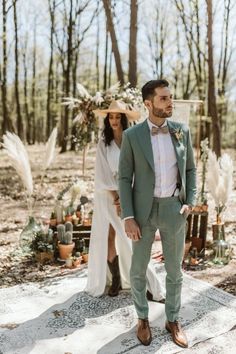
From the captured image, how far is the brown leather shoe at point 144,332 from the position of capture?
3.20 m

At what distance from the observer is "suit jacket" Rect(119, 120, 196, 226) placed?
2.99m

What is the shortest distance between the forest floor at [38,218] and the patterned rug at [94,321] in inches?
12.5

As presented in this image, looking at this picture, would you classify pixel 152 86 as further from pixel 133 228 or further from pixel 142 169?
pixel 133 228

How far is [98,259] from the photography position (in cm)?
417

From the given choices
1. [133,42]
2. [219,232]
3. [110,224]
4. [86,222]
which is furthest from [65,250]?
[133,42]

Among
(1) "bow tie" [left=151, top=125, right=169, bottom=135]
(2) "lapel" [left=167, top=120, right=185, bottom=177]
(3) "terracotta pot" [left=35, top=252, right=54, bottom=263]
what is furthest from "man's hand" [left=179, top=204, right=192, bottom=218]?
(3) "terracotta pot" [left=35, top=252, right=54, bottom=263]

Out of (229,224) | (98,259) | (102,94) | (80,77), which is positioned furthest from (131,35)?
(80,77)

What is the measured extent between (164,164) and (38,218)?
5.03 m

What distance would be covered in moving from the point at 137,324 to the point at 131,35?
704 cm

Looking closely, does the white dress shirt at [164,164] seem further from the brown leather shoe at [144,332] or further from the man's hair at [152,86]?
the brown leather shoe at [144,332]

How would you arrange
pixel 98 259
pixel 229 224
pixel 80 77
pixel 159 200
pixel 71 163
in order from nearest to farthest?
pixel 159 200 < pixel 98 259 < pixel 229 224 < pixel 71 163 < pixel 80 77

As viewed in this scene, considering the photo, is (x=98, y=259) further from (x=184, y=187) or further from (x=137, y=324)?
(x=184, y=187)

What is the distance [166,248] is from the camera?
10.4 ft

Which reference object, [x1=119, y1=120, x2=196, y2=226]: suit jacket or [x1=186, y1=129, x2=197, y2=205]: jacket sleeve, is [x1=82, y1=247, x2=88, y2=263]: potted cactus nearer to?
[x1=119, y1=120, x2=196, y2=226]: suit jacket
